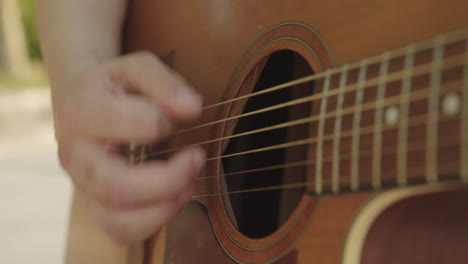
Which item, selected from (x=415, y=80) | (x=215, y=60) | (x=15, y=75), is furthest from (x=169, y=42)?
(x=15, y=75)

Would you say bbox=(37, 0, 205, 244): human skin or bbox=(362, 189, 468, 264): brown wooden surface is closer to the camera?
bbox=(362, 189, 468, 264): brown wooden surface

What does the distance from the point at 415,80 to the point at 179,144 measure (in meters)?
0.36

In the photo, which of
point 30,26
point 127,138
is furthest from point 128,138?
point 30,26

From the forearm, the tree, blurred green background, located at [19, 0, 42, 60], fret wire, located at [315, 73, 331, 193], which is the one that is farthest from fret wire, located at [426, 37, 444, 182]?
blurred green background, located at [19, 0, 42, 60]

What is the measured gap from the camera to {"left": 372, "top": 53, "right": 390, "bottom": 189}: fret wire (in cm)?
36

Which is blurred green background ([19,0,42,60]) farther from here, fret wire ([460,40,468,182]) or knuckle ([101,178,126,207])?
fret wire ([460,40,468,182])

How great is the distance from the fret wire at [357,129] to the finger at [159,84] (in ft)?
0.52

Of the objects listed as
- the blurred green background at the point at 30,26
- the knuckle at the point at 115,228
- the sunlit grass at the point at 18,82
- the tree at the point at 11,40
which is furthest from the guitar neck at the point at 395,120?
the blurred green background at the point at 30,26

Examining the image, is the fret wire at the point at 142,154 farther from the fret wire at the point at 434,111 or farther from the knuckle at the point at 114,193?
the fret wire at the point at 434,111

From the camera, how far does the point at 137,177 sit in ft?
1.59

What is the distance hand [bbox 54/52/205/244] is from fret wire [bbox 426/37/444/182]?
0.22 metres

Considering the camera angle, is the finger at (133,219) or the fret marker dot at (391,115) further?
the finger at (133,219)

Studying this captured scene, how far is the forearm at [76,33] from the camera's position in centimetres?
69

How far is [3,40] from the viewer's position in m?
3.09
